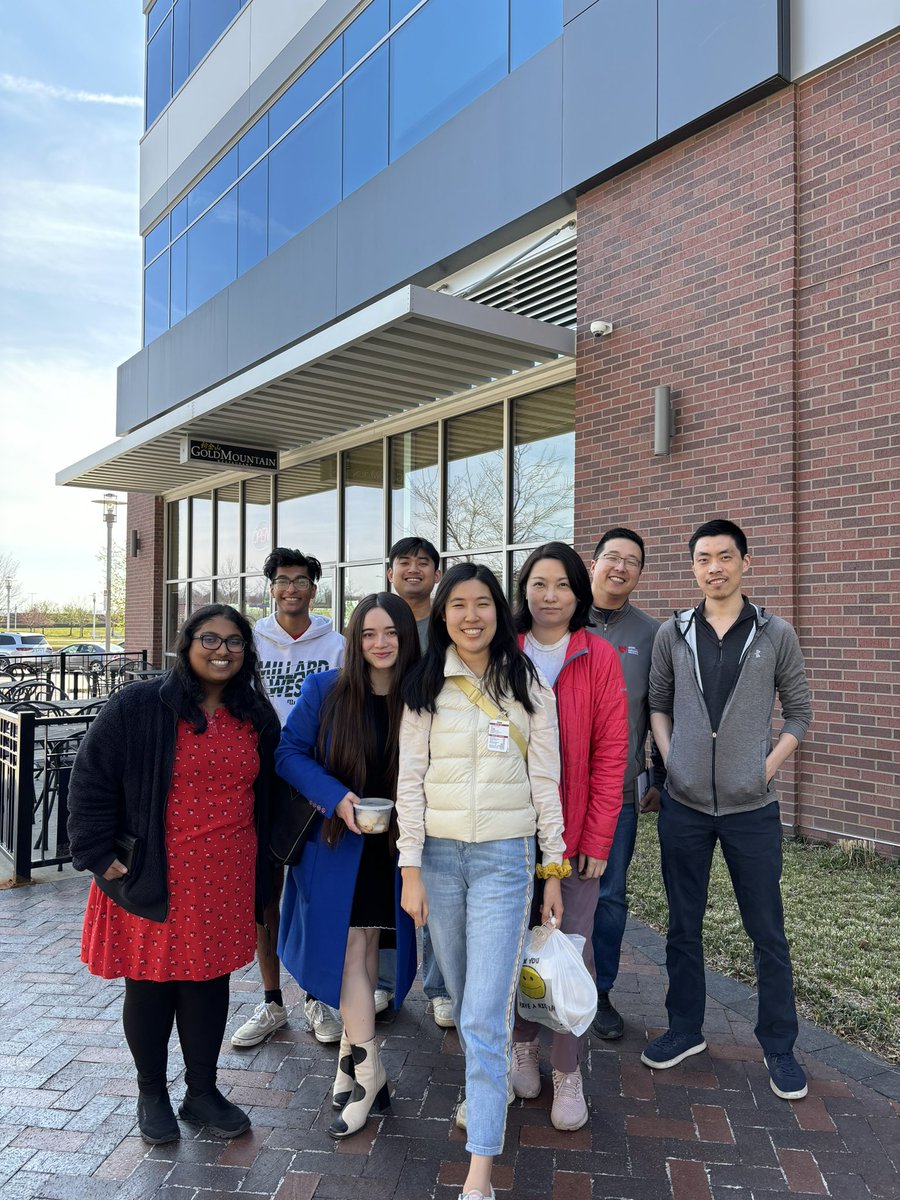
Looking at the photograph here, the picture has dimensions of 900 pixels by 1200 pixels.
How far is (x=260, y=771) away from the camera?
2939mm

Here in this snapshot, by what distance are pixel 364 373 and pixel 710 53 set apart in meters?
4.22

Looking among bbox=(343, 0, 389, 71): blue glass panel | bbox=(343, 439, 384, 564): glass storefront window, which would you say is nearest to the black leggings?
bbox=(343, 439, 384, 564): glass storefront window

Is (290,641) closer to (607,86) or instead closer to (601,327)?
(601,327)

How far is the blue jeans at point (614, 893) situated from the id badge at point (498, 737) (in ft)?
3.53

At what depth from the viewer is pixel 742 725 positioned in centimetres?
305

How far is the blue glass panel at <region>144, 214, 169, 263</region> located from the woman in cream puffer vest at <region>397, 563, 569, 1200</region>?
16289 millimetres

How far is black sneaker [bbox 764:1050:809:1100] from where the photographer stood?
2.96 meters

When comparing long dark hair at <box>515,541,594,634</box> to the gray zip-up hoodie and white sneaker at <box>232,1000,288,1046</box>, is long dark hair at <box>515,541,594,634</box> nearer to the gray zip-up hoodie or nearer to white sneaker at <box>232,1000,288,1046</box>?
the gray zip-up hoodie

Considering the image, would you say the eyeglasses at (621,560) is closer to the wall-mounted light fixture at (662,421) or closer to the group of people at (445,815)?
the group of people at (445,815)

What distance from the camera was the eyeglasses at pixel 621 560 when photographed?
3.42 m

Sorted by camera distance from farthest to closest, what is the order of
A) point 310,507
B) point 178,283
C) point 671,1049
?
point 178,283 < point 310,507 < point 671,1049

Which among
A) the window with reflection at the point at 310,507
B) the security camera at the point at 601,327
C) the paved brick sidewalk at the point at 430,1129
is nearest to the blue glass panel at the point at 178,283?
the window with reflection at the point at 310,507

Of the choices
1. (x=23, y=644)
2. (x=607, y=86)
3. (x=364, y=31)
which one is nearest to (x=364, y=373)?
(x=607, y=86)

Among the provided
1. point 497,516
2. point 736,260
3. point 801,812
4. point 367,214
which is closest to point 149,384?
point 367,214
